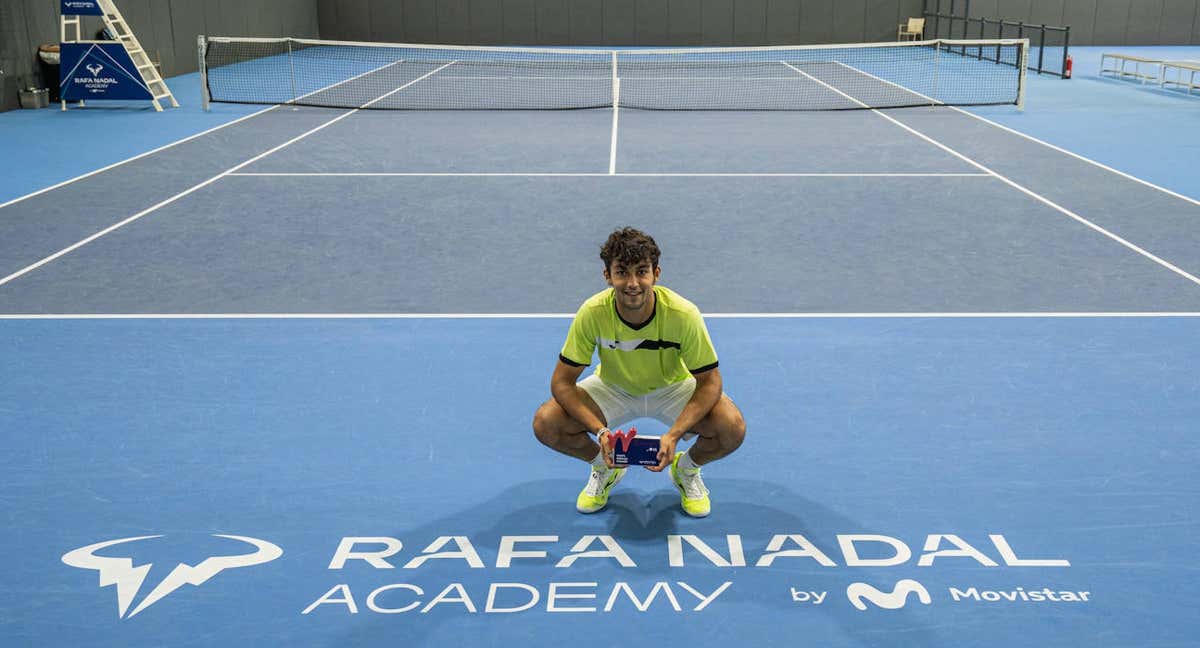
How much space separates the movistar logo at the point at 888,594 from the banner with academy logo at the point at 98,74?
17.5 meters

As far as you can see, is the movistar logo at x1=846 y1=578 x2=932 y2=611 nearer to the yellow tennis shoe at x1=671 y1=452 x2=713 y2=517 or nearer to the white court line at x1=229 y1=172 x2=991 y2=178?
the yellow tennis shoe at x1=671 y1=452 x2=713 y2=517

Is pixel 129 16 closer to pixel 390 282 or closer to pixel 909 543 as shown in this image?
pixel 390 282

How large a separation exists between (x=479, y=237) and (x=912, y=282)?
3850 millimetres

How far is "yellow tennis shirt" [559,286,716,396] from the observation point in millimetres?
4402

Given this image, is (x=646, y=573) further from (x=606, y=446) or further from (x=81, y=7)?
(x=81, y=7)

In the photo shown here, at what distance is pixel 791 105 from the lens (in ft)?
63.6

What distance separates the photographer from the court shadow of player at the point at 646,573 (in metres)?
3.79

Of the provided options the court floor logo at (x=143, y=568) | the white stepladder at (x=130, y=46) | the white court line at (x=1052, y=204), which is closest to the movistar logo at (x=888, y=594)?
the court floor logo at (x=143, y=568)

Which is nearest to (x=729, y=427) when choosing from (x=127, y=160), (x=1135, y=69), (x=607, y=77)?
(x=127, y=160)

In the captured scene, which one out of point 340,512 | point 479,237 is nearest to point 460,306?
point 479,237

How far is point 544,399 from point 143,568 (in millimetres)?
2356

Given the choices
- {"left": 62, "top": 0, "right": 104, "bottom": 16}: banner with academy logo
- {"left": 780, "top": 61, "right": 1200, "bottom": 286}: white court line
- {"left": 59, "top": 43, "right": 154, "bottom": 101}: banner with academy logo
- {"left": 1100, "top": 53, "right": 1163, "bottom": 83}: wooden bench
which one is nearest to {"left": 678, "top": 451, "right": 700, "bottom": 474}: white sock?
{"left": 780, "top": 61, "right": 1200, "bottom": 286}: white court line

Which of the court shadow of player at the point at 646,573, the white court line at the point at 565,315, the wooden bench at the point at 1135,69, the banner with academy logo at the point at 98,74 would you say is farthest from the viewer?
the wooden bench at the point at 1135,69

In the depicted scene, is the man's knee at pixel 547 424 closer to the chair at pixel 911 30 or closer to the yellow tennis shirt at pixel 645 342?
the yellow tennis shirt at pixel 645 342
